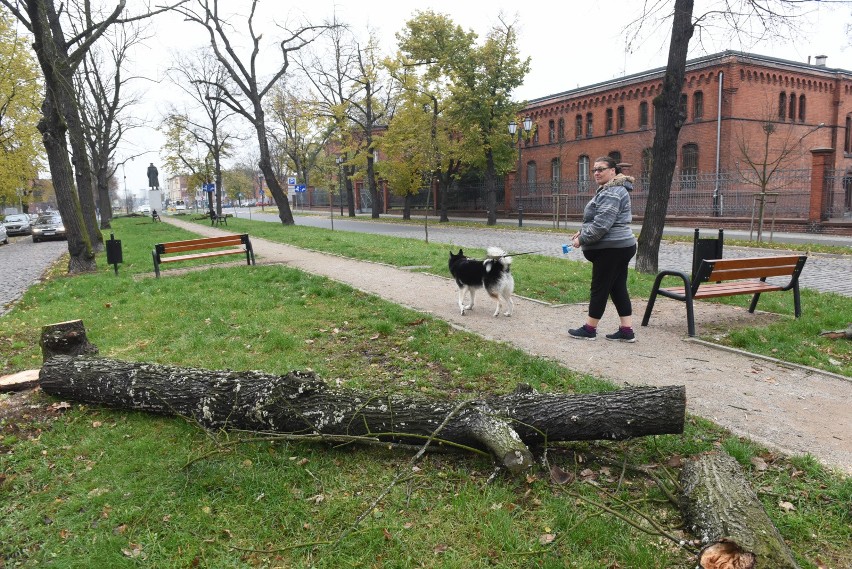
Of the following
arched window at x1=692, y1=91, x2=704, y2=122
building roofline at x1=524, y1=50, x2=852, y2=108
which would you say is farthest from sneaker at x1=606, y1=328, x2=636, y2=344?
arched window at x1=692, y1=91, x2=704, y2=122

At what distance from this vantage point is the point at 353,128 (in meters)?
41.1

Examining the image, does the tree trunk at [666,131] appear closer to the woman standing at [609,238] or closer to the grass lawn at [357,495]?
the woman standing at [609,238]

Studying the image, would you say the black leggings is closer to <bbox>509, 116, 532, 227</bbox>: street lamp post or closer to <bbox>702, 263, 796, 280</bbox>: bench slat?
<bbox>702, 263, 796, 280</bbox>: bench slat

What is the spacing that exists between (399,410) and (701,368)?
3186 millimetres

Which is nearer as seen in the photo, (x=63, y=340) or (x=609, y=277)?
(x=63, y=340)

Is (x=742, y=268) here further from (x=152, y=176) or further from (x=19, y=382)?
(x=152, y=176)

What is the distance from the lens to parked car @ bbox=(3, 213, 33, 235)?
34500mm

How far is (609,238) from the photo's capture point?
240 inches

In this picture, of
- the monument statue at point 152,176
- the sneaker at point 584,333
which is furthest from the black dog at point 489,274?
the monument statue at point 152,176

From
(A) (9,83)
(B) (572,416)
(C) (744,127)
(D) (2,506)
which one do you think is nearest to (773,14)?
(B) (572,416)

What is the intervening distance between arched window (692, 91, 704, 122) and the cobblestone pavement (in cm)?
3209

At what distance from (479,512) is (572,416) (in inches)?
35.7

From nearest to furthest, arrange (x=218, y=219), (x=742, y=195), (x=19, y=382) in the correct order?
(x=19, y=382)
(x=742, y=195)
(x=218, y=219)

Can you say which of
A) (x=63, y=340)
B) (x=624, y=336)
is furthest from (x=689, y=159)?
(x=63, y=340)
